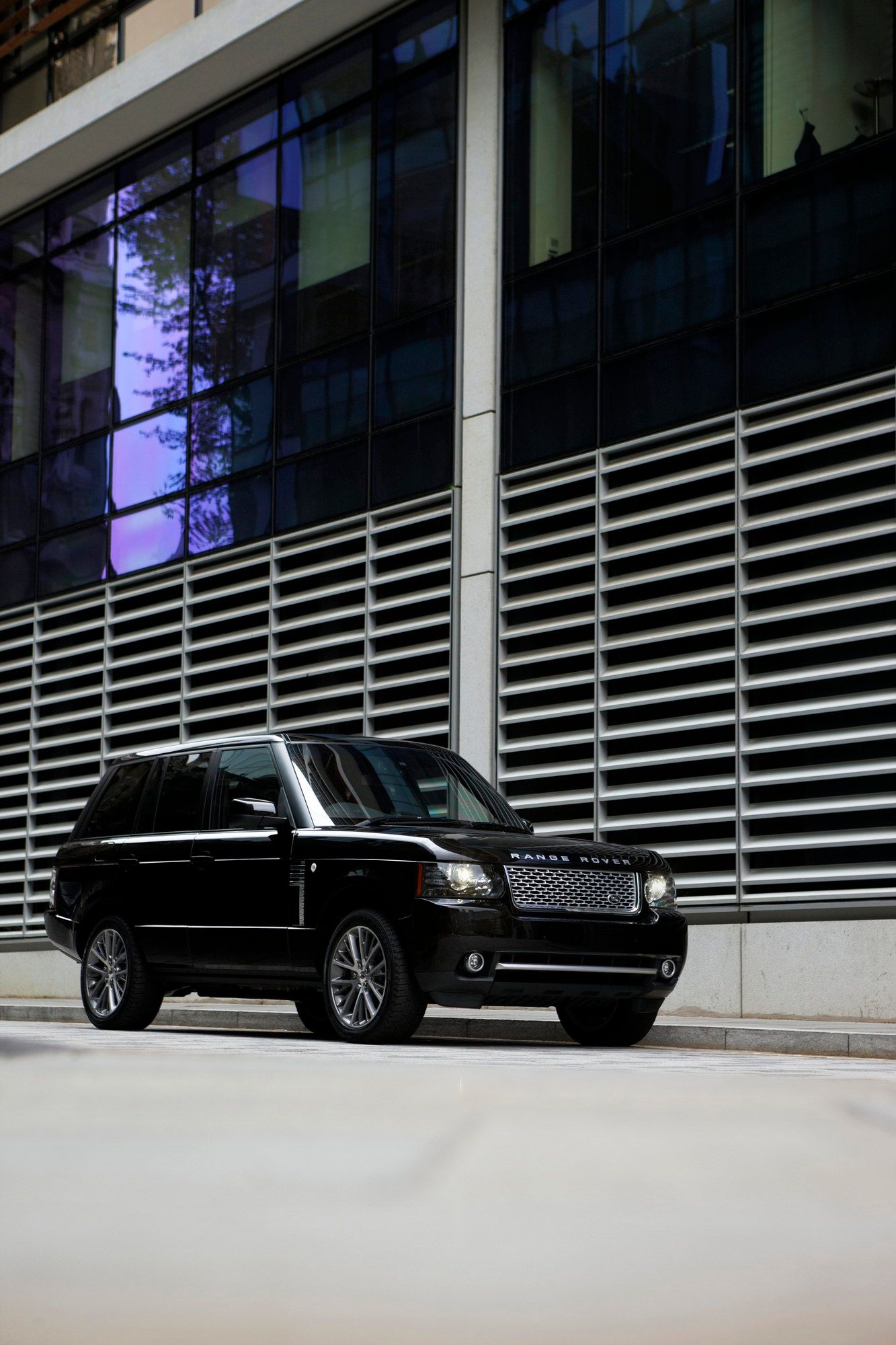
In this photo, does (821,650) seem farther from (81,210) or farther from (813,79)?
(81,210)

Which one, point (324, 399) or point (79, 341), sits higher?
point (79, 341)

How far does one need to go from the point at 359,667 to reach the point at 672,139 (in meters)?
5.76

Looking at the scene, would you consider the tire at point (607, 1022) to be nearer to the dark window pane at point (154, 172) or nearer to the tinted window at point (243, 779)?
the tinted window at point (243, 779)

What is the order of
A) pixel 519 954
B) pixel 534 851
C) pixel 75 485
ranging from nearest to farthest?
pixel 519 954 < pixel 534 851 < pixel 75 485

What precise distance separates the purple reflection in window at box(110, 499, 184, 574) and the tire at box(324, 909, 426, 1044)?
11.1m

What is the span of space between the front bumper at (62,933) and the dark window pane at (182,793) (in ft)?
3.69

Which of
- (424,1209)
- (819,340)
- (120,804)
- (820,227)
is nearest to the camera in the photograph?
(424,1209)

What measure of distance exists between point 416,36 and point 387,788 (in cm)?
1064

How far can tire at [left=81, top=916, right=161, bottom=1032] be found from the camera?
11625 mm

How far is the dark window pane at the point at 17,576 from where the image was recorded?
75.3 feet

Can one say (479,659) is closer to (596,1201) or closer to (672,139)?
(672,139)

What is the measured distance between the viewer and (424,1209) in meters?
2.32

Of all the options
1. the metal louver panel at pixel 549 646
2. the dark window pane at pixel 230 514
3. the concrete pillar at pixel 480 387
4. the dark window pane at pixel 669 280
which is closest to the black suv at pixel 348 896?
the metal louver panel at pixel 549 646

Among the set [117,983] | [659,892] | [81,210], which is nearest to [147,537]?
[81,210]
